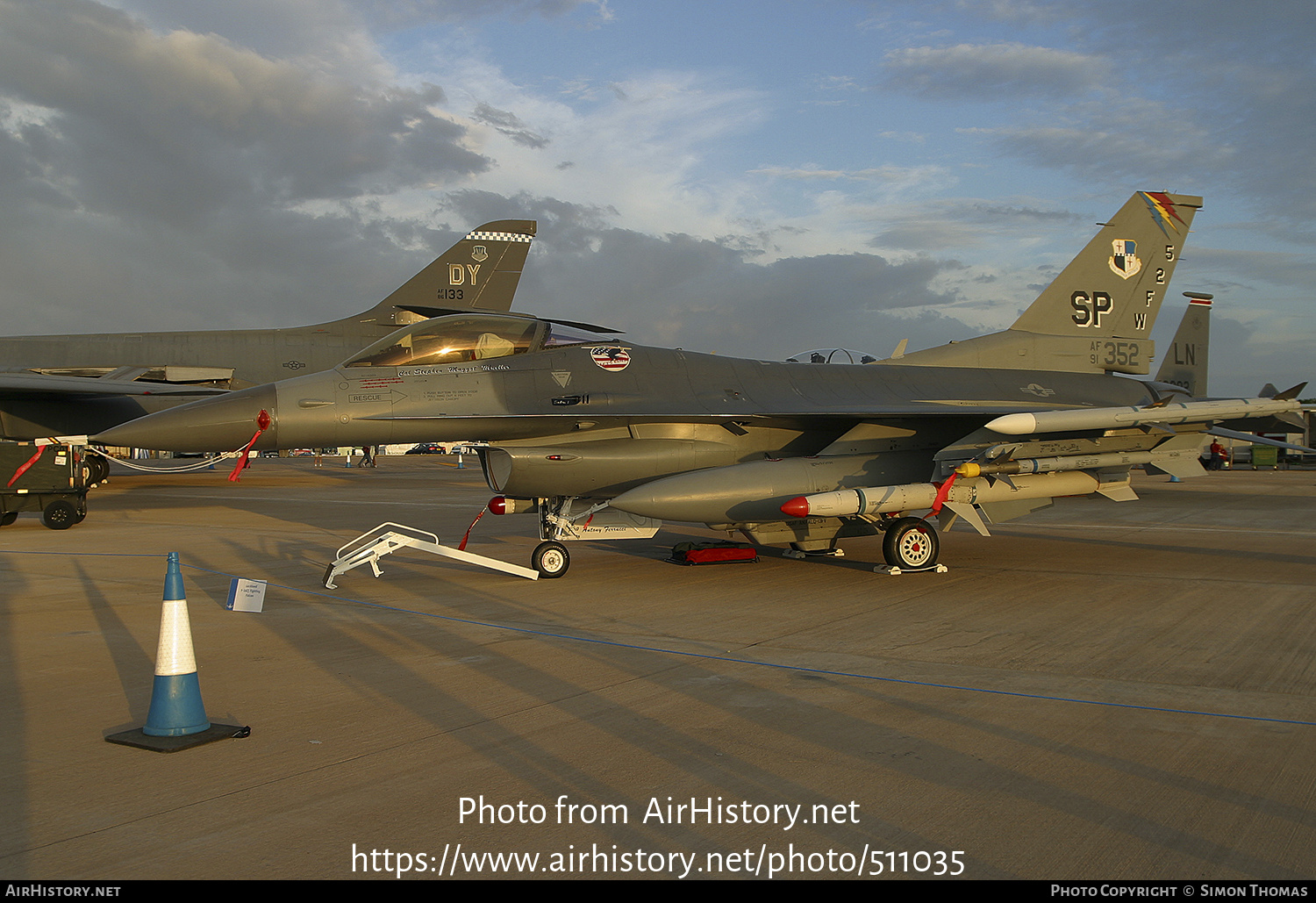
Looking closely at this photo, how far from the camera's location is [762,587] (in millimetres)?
9047

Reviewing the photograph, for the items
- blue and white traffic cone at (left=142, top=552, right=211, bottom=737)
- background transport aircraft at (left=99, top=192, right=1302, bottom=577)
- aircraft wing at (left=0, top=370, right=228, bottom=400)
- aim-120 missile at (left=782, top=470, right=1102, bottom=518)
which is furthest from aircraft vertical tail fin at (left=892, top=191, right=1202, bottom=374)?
aircraft wing at (left=0, top=370, right=228, bottom=400)

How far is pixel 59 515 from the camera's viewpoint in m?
14.3

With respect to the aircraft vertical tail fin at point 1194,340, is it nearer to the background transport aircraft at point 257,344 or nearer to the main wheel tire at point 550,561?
the background transport aircraft at point 257,344

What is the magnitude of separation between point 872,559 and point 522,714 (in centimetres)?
742

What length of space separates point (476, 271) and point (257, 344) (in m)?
5.65

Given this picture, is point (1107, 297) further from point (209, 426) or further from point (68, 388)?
point (68, 388)

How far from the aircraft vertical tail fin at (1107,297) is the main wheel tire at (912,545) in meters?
3.32

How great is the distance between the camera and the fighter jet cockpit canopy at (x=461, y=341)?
31.3 ft

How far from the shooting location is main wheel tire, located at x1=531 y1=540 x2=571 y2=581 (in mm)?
9656

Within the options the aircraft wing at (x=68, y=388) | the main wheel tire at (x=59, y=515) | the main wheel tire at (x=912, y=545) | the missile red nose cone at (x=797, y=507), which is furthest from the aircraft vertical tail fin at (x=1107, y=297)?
the aircraft wing at (x=68, y=388)

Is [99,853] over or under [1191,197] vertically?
under

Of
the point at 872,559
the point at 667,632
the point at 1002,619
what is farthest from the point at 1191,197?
the point at 667,632

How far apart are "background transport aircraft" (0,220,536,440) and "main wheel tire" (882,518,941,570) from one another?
14007 mm

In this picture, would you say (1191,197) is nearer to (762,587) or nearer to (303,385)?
(762,587)
